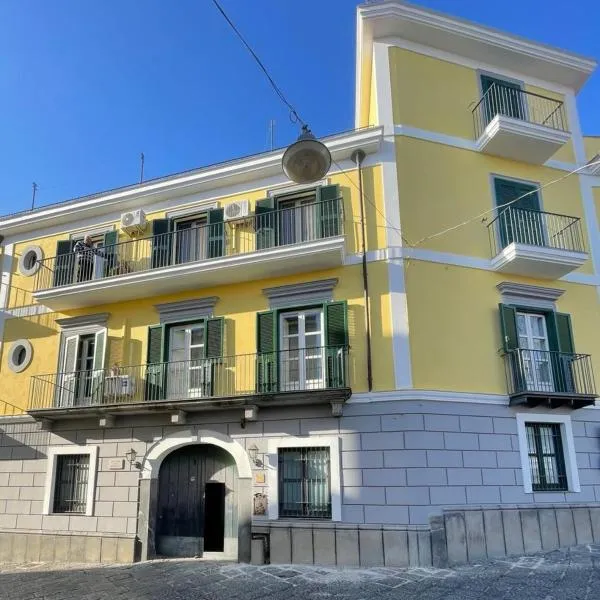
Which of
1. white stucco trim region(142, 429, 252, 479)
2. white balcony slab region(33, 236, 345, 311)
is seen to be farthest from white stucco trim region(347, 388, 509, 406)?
white balcony slab region(33, 236, 345, 311)

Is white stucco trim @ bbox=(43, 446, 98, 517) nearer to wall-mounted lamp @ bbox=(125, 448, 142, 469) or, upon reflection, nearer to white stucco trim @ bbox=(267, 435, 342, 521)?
wall-mounted lamp @ bbox=(125, 448, 142, 469)

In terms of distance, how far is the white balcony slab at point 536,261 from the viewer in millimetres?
11727

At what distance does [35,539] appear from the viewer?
498 inches

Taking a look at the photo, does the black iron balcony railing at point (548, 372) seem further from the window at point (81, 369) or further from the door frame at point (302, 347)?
the window at point (81, 369)

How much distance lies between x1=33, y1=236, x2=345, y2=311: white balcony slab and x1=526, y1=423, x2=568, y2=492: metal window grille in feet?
17.8

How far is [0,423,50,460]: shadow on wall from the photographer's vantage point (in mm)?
13492

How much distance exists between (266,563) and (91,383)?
6.05 m

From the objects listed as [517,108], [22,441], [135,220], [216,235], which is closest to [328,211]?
[216,235]

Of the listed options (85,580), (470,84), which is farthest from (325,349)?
(470,84)

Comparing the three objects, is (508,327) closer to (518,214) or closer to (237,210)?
(518,214)

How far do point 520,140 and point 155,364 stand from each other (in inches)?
393

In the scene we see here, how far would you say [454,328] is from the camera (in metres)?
11.5

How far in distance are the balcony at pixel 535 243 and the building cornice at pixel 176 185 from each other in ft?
11.4

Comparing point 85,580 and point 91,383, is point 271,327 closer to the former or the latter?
point 91,383
